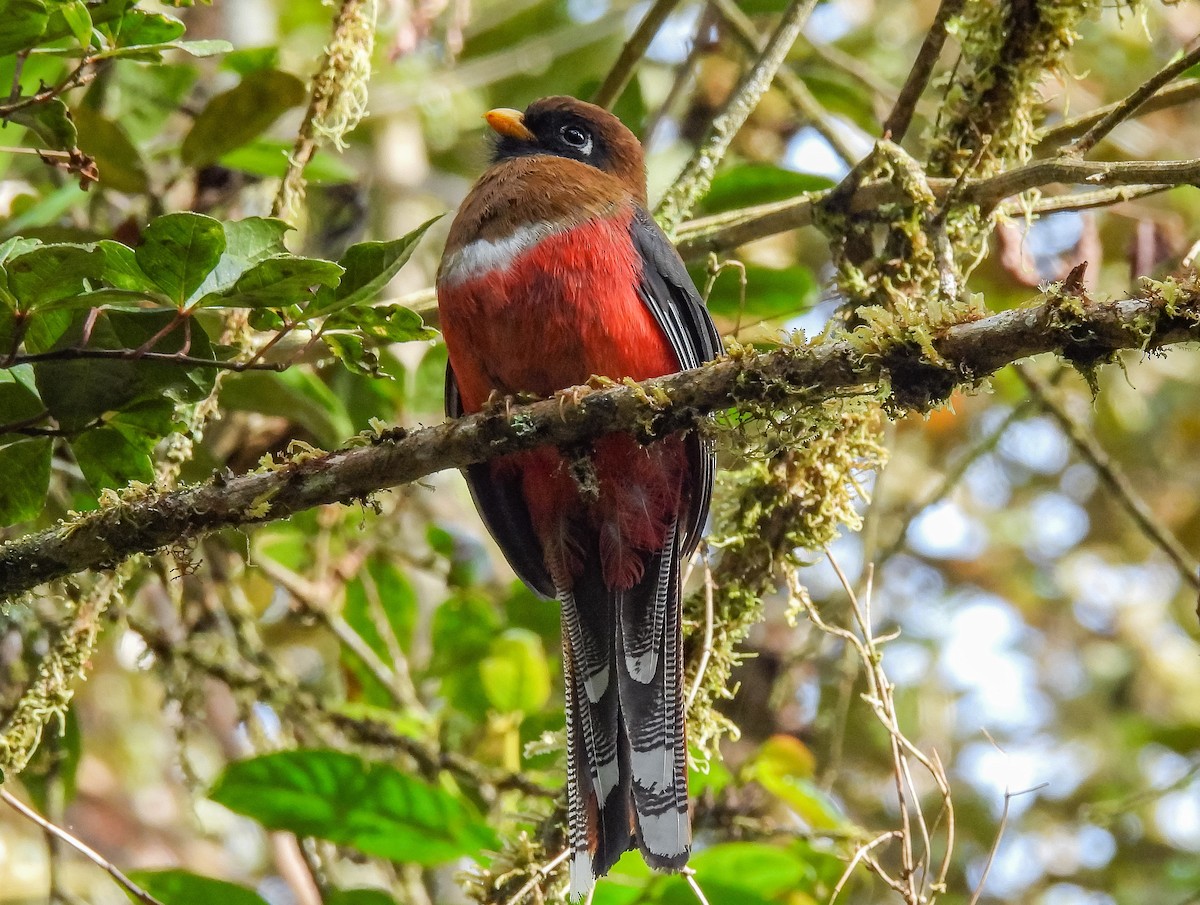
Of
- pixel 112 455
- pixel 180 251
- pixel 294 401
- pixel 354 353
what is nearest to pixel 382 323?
pixel 354 353

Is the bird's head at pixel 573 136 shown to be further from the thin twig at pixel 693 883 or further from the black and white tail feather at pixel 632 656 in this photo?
the thin twig at pixel 693 883

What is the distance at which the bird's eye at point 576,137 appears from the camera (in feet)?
12.6

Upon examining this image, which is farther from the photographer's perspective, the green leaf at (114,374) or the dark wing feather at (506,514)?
the dark wing feather at (506,514)

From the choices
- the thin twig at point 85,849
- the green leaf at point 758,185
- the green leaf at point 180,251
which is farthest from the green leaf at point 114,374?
the green leaf at point 758,185

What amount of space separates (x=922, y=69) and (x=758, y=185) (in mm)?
788

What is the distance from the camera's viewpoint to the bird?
9.57 ft

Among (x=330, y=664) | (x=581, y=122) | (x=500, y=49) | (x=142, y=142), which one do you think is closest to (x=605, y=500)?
(x=581, y=122)

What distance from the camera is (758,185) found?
12.6 feet

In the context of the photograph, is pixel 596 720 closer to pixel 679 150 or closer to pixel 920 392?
pixel 920 392

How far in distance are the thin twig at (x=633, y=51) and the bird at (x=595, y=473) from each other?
1.66 ft

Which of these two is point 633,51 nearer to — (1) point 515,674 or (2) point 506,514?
(2) point 506,514


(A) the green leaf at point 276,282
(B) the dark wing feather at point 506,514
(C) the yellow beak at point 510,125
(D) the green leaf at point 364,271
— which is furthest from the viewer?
(C) the yellow beak at point 510,125

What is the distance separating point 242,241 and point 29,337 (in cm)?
43

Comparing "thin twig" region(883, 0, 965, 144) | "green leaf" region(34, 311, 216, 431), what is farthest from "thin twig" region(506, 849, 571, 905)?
"thin twig" region(883, 0, 965, 144)
